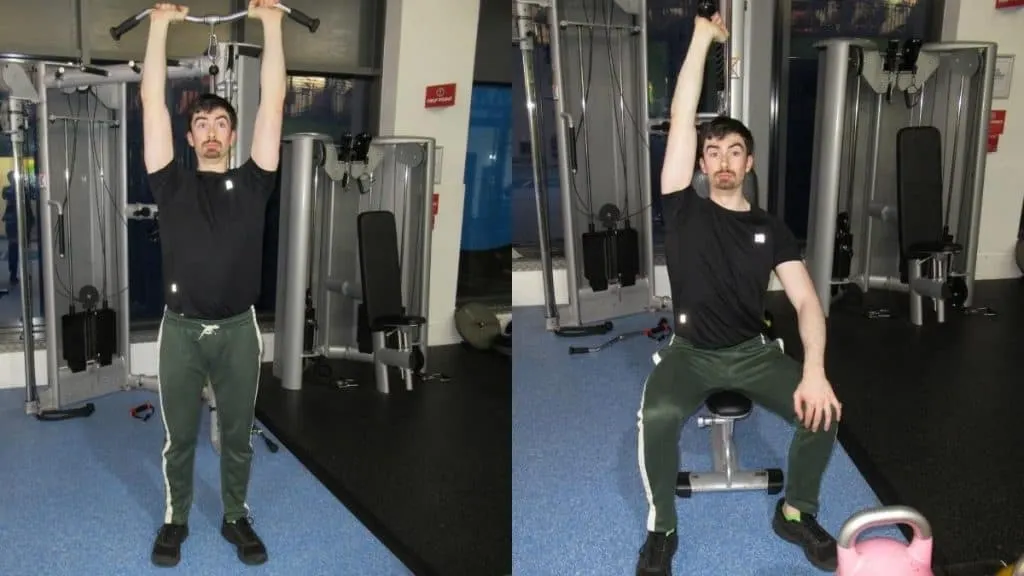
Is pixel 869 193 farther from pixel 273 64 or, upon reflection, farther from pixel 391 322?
pixel 273 64

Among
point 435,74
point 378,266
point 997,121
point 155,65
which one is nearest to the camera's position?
point 155,65

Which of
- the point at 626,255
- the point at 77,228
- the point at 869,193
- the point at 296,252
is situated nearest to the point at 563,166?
the point at 626,255

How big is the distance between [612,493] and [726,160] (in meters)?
1.14

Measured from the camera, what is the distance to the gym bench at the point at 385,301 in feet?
14.1

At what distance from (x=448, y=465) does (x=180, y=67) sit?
1.83 metres

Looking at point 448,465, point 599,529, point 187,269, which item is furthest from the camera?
point 448,465

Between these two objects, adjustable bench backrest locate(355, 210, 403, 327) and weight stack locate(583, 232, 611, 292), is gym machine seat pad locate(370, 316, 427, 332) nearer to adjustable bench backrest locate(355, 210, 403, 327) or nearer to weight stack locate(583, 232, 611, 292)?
adjustable bench backrest locate(355, 210, 403, 327)

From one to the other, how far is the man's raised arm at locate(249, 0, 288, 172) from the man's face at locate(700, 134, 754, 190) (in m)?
1.16

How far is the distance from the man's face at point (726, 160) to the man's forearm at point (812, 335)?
39cm

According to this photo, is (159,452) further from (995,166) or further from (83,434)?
(995,166)

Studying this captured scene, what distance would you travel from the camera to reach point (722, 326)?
8.64 feet

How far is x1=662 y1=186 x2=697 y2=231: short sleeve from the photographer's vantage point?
2.65 m

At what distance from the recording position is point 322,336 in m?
4.89

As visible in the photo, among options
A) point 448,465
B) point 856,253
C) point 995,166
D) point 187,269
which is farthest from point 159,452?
point 995,166
